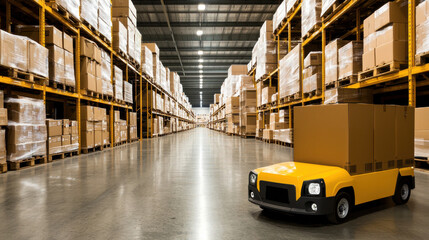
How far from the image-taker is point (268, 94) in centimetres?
1055

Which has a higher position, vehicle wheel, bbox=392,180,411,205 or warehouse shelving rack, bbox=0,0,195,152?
warehouse shelving rack, bbox=0,0,195,152

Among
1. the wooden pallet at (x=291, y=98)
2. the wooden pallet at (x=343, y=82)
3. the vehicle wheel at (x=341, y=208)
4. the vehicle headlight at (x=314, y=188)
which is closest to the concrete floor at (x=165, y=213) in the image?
the vehicle wheel at (x=341, y=208)

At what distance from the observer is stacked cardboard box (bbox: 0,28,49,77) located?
404 centimetres

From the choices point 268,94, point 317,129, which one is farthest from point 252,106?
point 317,129

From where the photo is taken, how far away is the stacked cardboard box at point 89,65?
664cm

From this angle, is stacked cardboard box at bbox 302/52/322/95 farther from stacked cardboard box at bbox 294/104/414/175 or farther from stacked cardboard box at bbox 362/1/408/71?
stacked cardboard box at bbox 294/104/414/175

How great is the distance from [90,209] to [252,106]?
11146mm

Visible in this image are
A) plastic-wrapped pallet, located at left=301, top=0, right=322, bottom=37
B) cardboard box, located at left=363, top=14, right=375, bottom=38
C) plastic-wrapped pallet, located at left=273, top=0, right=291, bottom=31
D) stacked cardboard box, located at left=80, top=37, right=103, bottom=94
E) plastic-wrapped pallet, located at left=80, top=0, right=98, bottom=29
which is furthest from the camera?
plastic-wrapped pallet, located at left=273, top=0, right=291, bottom=31

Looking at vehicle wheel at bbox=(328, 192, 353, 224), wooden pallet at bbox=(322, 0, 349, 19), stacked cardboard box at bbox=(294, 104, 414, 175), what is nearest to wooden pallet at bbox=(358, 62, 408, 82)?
wooden pallet at bbox=(322, 0, 349, 19)

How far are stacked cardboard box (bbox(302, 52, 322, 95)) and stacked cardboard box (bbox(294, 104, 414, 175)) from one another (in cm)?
429

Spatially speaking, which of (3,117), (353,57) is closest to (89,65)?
(3,117)

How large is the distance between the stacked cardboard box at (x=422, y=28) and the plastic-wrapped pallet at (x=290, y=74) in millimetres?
3650

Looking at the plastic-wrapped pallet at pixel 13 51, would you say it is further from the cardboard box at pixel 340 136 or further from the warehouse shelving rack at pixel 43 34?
the cardboard box at pixel 340 136

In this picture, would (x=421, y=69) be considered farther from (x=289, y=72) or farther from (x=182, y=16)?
(x=182, y=16)
